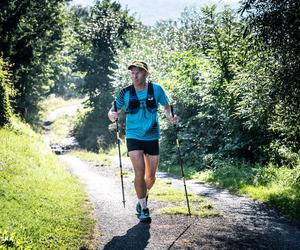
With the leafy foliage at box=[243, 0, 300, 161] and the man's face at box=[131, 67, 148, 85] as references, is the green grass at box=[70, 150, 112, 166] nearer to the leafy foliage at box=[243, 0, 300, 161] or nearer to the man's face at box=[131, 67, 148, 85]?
the leafy foliage at box=[243, 0, 300, 161]

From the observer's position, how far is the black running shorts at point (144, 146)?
26.4 ft

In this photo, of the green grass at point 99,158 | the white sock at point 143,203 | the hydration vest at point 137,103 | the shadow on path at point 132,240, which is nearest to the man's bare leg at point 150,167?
the white sock at point 143,203

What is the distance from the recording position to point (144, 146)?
319 inches

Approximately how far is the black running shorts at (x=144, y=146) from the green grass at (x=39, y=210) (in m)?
1.60

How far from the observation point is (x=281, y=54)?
1073 centimetres

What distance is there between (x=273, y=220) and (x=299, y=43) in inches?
167

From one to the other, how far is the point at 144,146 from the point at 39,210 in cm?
254

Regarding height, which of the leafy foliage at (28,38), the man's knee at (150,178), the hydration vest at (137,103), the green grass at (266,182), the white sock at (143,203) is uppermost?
the leafy foliage at (28,38)

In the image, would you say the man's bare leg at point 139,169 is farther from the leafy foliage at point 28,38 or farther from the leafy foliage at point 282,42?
the leafy foliage at point 28,38

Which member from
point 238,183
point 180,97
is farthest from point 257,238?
→ point 180,97

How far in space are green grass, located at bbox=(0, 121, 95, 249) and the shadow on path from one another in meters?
0.44

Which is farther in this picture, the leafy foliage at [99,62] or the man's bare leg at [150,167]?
the leafy foliage at [99,62]

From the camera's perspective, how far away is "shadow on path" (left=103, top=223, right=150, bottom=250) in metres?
6.41

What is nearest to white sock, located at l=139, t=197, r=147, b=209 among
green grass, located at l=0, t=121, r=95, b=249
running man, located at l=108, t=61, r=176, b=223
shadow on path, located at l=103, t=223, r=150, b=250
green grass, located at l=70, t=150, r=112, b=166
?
running man, located at l=108, t=61, r=176, b=223
